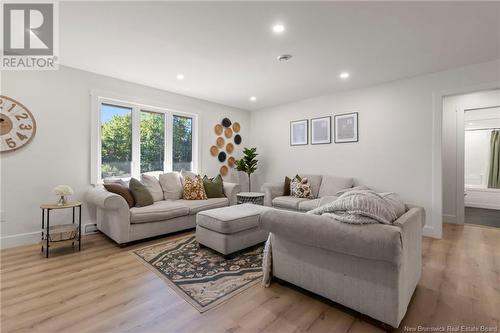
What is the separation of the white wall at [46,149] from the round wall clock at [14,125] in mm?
65

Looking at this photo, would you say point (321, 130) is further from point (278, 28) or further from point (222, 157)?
point (278, 28)

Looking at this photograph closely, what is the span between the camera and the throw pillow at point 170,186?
3.90 metres

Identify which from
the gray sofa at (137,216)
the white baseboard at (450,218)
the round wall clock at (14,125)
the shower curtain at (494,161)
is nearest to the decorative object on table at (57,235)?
the gray sofa at (137,216)

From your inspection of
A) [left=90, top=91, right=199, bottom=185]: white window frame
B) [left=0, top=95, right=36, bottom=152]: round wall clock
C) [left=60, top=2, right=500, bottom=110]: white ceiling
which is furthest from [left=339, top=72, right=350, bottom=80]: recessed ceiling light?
[left=0, top=95, right=36, bottom=152]: round wall clock

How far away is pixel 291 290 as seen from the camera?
1.98m

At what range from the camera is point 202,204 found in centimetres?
371

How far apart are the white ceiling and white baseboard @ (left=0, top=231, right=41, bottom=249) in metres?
2.33

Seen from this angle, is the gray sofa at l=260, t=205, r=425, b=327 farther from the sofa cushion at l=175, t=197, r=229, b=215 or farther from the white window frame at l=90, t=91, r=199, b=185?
the white window frame at l=90, t=91, r=199, b=185

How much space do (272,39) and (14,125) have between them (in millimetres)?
3322

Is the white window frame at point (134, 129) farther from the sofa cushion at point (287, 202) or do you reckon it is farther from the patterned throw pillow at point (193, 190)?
the sofa cushion at point (287, 202)

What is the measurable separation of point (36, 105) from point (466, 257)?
5.67 meters

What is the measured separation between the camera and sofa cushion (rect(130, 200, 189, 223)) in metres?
2.99

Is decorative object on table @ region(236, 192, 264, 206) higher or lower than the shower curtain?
lower

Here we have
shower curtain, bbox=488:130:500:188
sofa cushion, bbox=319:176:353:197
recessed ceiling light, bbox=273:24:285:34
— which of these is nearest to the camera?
recessed ceiling light, bbox=273:24:285:34
